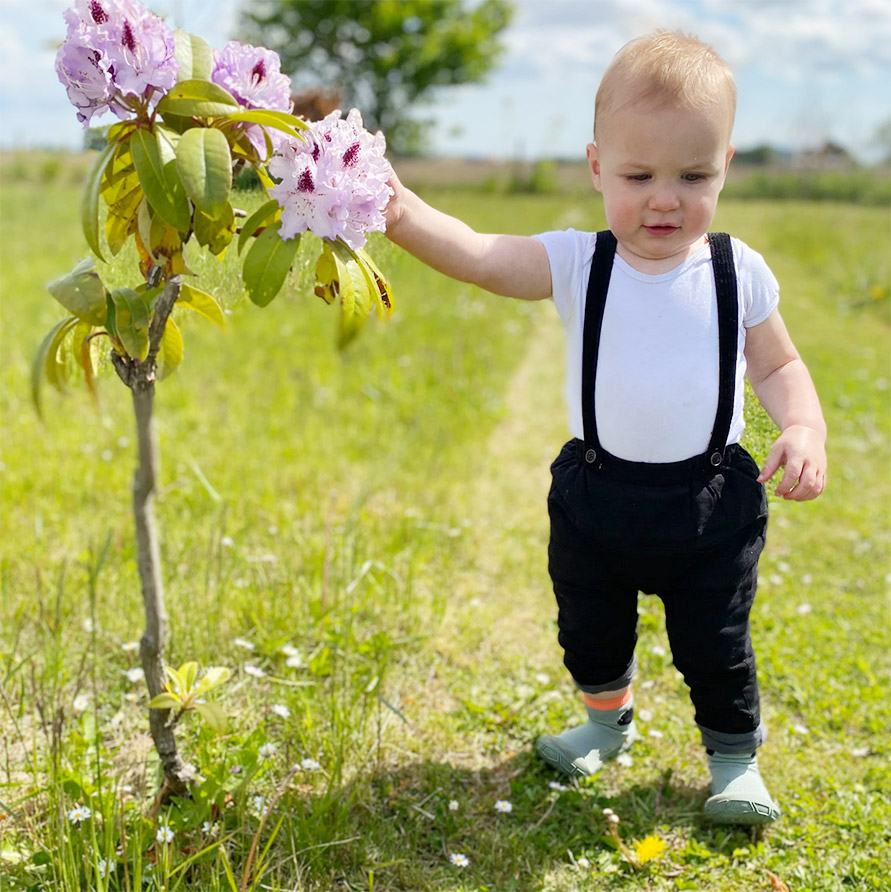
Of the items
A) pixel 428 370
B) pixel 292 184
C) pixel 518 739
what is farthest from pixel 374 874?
pixel 428 370

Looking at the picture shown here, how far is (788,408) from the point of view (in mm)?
1972

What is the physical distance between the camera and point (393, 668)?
2.68m

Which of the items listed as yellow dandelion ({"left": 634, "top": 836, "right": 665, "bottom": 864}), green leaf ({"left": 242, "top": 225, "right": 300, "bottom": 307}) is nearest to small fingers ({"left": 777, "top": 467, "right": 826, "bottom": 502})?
yellow dandelion ({"left": 634, "top": 836, "right": 665, "bottom": 864})

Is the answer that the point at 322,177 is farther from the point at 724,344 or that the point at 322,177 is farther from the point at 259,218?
the point at 724,344

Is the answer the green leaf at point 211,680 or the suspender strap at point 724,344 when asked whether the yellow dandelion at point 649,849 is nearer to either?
the suspender strap at point 724,344

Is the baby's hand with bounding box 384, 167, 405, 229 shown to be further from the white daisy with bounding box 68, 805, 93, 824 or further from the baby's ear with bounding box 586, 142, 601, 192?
the white daisy with bounding box 68, 805, 93, 824

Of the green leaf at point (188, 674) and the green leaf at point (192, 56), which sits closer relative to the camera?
the green leaf at point (192, 56)

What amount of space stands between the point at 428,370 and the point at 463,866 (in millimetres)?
3871

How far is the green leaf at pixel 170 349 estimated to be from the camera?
176cm

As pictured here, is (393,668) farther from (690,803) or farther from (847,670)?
(847,670)

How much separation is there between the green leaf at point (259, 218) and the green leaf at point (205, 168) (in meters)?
0.13

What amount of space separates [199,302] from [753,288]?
1136mm

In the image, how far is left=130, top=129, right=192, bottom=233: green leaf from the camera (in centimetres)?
139

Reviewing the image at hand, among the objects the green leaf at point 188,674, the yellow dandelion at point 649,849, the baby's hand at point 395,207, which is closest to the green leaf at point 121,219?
the baby's hand at point 395,207
